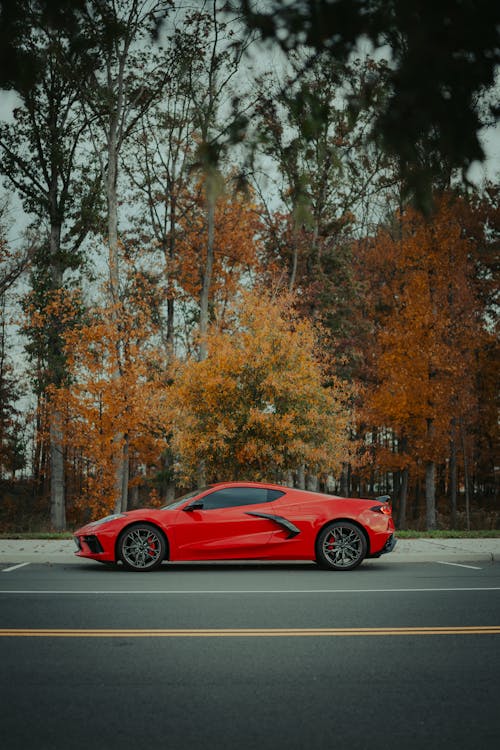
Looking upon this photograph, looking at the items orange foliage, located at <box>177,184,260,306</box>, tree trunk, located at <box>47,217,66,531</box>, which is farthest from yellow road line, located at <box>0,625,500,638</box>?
orange foliage, located at <box>177,184,260,306</box>

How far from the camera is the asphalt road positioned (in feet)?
13.9

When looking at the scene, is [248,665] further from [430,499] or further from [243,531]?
[430,499]

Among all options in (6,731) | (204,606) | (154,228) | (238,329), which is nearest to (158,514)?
(204,606)

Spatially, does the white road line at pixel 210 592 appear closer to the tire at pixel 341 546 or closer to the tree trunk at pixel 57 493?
the tire at pixel 341 546

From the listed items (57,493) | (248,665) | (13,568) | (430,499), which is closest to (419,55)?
(248,665)

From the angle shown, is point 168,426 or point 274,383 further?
point 168,426

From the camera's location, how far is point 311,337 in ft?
65.3

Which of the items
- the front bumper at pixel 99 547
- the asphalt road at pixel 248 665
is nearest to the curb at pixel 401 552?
the front bumper at pixel 99 547

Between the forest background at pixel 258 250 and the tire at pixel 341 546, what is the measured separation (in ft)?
15.4

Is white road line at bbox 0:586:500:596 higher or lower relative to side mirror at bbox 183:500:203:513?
lower

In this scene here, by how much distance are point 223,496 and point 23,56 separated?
8711 mm

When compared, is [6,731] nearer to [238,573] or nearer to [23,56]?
[23,56]

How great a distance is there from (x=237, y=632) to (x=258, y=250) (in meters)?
25.0

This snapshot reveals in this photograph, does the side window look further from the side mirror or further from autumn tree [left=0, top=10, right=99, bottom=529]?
autumn tree [left=0, top=10, right=99, bottom=529]
